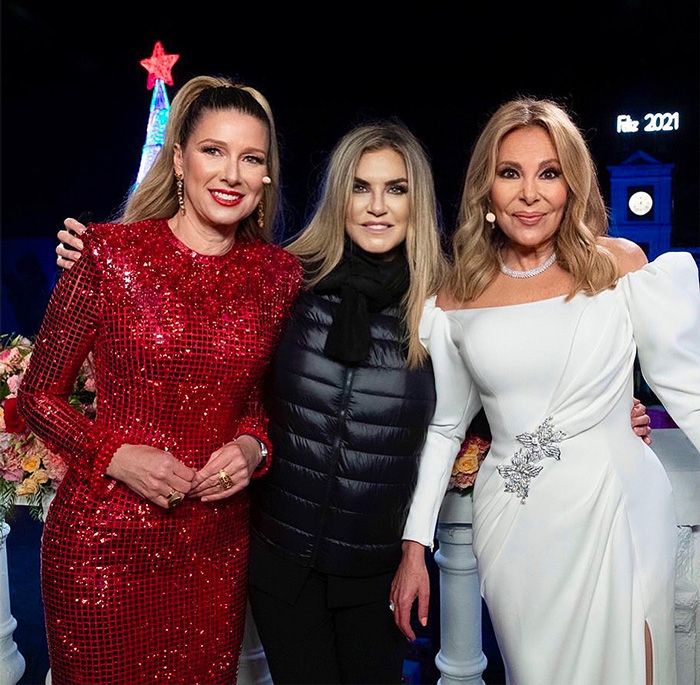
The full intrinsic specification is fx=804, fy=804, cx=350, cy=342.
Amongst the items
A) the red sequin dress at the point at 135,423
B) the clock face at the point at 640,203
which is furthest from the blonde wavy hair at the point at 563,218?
the clock face at the point at 640,203

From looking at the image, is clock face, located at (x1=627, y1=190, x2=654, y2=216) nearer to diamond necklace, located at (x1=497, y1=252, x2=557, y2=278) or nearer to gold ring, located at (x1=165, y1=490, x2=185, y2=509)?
diamond necklace, located at (x1=497, y1=252, x2=557, y2=278)

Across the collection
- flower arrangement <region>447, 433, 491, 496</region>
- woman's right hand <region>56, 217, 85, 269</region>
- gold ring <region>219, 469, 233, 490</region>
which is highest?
woman's right hand <region>56, 217, 85, 269</region>

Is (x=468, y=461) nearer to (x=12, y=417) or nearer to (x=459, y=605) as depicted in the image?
(x=459, y=605)

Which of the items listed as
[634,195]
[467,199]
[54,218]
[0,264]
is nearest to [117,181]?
[54,218]

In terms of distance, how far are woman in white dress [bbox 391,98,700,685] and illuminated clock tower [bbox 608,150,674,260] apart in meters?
9.01

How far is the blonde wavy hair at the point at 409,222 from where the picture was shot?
6.34ft

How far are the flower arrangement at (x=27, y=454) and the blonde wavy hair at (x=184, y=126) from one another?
1.50ft

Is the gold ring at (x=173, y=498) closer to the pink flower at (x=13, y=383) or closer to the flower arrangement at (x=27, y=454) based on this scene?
the flower arrangement at (x=27, y=454)

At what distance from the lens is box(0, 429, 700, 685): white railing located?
6.48 ft

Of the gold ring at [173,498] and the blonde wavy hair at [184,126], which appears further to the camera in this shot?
the blonde wavy hair at [184,126]

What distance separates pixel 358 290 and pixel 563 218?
49cm

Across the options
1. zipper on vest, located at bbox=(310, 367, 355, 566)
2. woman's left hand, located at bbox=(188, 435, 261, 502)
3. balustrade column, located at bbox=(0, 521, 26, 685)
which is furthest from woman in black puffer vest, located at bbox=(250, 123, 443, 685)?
balustrade column, located at bbox=(0, 521, 26, 685)

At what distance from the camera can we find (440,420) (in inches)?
73.4

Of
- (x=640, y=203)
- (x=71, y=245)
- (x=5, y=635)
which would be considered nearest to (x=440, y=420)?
(x=71, y=245)
